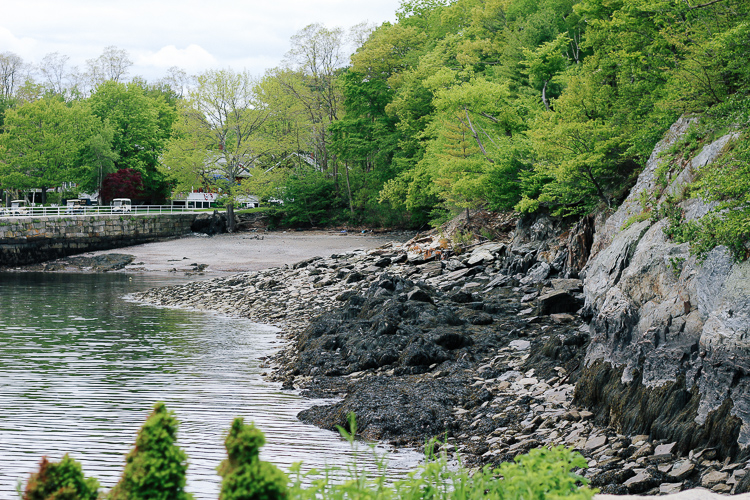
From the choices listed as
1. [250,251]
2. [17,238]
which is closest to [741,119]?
[250,251]

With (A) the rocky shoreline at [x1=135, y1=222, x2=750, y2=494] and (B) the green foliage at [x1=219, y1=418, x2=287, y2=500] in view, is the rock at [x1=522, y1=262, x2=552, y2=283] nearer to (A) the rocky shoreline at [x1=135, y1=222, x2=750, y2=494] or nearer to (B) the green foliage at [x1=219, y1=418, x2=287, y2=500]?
(A) the rocky shoreline at [x1=135, y1=222, x2=750, y2=494]

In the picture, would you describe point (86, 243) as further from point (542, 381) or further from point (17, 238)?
point (542, 381)

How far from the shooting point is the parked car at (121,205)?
5040 centimetres

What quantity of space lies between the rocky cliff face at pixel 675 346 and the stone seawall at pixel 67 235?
3784cm

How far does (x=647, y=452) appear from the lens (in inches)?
276

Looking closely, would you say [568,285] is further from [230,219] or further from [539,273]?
[230,219]

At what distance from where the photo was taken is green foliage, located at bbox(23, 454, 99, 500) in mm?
3123

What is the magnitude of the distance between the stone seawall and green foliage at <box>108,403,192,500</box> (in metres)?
40.4

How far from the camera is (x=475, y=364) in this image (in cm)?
1142

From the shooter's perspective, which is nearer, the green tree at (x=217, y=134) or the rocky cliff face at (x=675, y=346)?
the rocky cliff face at (x=675, y=346)

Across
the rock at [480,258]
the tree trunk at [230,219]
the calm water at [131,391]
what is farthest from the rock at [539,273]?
the tree trunk at [230,219]

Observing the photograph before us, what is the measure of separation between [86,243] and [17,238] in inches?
176

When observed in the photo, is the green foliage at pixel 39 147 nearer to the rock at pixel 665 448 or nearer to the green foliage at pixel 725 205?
the green foliage at pixel 725 205

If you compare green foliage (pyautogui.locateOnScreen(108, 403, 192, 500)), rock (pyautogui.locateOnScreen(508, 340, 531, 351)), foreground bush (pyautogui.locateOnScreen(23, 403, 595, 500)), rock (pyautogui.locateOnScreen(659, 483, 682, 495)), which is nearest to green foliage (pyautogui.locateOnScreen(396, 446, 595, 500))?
foreground bush (pyautogui.locateOnScreen(23, 403, 595, 500))
